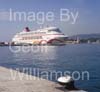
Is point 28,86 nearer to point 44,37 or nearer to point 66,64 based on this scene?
point 66,64

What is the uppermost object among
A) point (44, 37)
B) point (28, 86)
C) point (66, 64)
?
point (44, 37)

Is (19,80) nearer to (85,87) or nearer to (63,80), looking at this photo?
(63,80)

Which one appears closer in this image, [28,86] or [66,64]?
[28,86]

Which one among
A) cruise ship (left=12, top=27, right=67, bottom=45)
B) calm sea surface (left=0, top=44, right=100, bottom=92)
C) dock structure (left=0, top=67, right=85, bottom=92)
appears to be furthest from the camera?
cruise ship (left=12, top=27, right=67, bottom=45)

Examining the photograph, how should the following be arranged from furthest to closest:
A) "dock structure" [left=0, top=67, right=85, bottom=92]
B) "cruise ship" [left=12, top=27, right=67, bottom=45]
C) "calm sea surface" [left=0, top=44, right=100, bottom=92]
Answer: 1. "cruise ship" [left=12, top=27, right=67, bottom=45]
2. "calm sea surface" [left=0, top=44, right=100, bottom=92]
3. "dock structure" [left=0, top=67, right=85, bottom=92]

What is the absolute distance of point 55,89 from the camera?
543 cm

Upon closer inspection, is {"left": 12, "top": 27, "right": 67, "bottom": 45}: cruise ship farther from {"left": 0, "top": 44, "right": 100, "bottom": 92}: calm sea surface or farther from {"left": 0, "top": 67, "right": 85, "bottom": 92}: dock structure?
{"left": 0, "top": 67, "right": 85, "bottom": 92}: dock structure

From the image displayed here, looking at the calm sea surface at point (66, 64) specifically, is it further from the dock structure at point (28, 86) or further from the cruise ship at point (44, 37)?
the cruise ship at point (44, 37)

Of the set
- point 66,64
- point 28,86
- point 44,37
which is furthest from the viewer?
point 44,37

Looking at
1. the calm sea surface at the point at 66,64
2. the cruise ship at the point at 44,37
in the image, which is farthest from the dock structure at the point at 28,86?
the cruise ship at the point at 44,37

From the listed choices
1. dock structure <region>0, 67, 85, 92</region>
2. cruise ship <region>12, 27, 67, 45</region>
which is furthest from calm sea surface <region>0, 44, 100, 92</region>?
cruise ship <region>12, 27, 67, 45</region>

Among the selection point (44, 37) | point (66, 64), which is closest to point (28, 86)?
point (66, 64)

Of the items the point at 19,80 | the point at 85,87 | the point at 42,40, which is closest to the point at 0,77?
the point at 19,80

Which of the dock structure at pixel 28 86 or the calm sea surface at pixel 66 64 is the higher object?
the dock structure at pixel 28 86
